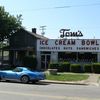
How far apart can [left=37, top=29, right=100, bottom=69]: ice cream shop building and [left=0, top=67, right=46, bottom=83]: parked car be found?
17.2 metres

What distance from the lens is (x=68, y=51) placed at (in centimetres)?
4216

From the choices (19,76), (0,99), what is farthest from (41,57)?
(0,99)

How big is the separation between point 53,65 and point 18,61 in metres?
8.82

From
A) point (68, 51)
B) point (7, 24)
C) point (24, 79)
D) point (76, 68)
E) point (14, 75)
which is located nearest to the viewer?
point (24, 79)

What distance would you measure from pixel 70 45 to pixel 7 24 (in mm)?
11175

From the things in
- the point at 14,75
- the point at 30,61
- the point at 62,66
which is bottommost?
the point at 14,75

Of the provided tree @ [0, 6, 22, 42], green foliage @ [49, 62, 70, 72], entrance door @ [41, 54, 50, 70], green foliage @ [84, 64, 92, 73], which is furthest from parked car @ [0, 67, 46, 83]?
tree @ [0, 6, 22, 42]

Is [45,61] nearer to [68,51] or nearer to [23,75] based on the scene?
[68,51]

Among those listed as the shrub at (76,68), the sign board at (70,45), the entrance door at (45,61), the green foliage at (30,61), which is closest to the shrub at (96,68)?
the shrub at (76,68)

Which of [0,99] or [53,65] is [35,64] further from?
[0,99]

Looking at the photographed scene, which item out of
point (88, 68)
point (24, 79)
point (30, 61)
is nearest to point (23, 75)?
point (24, 79)

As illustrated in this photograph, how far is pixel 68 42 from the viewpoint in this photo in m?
42.0

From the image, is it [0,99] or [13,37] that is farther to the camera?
[13,37]

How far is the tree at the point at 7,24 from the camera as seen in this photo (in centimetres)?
4733
